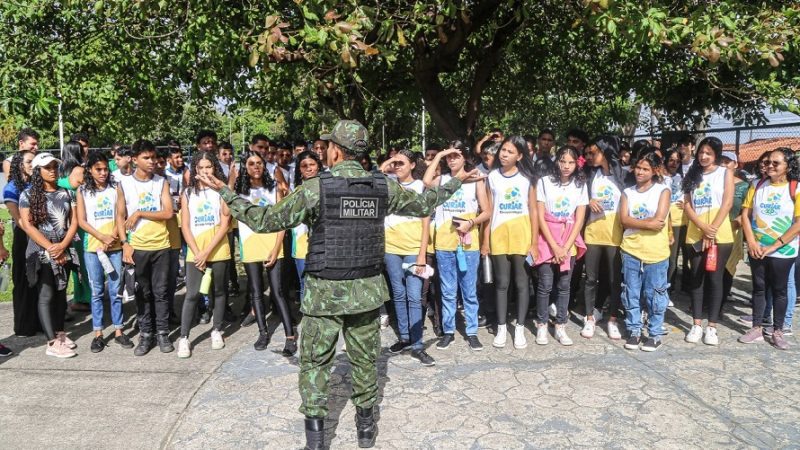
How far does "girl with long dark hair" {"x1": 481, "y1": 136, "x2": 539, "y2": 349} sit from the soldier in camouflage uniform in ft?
5.77

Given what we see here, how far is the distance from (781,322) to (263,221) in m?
4.77

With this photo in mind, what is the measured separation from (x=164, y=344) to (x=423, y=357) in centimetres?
241

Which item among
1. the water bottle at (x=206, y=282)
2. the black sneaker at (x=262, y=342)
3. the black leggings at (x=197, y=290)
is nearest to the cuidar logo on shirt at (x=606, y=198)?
the black sneaker at (x=262, y=342)

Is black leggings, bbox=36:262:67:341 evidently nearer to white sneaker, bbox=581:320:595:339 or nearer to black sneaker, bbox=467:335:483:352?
white sneaker, bbox=581:320:595:339

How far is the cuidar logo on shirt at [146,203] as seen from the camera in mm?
5215

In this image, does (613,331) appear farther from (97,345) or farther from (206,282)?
(97,345)

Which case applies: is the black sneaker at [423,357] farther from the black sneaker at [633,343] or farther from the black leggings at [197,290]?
the black leggings at [197,290]

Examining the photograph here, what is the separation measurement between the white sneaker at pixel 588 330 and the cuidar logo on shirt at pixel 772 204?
184cm

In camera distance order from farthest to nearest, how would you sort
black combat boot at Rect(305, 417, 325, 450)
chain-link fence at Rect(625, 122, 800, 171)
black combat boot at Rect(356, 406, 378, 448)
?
chain-link fence at Rect(625, 122, 800, 171) < black combat boot at Rect(356, 406, 378, 448) < black combat boot at Rect(305, 417, 325, 450)

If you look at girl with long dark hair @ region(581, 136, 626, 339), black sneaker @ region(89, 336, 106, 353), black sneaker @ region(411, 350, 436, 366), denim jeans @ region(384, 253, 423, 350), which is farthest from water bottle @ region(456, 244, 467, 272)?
black sneaker @ region(89, 336, 106, 353)

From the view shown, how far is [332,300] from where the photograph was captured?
11.3 feet

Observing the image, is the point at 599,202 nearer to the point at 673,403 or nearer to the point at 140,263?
the point at 673,403

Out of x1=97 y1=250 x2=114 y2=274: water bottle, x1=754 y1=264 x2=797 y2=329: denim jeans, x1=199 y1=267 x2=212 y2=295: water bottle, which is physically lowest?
x1=754 y1=264 x2=797 y2=329: denim jeans

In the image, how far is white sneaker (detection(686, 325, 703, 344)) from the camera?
17.4ft
